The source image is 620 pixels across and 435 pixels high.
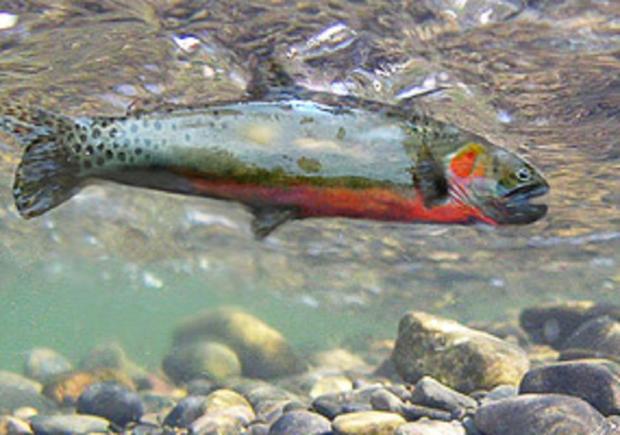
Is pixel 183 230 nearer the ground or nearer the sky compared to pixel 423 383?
nearer the ground

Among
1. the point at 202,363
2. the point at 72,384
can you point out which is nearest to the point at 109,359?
the point at 202,363

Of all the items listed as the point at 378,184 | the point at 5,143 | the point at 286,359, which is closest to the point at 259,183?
the point at 378,184

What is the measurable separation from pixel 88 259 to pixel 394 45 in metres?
30.8

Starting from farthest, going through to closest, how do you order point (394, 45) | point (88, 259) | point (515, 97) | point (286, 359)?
point (88, 259), point (286, 359), point (515, 97), point (394, 45)

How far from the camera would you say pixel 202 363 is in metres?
17.1

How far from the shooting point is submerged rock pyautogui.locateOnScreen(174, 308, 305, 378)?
708 inches

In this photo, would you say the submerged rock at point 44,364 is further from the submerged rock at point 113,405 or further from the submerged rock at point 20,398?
the submerged rock at point 113,405

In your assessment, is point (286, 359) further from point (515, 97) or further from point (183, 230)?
point (515, 97)

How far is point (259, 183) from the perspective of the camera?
138 cm

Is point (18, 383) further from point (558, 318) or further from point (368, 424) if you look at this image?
point (558, 318)

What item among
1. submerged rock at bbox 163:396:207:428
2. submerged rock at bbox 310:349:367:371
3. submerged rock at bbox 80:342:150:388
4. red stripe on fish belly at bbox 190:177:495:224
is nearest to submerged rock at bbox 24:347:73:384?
submerged rock at bbox 80:342:150:388

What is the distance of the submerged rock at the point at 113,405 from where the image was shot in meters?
11.0

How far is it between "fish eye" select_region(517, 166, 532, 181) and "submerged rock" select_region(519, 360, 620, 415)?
697 cm

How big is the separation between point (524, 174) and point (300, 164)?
1.70 ft
